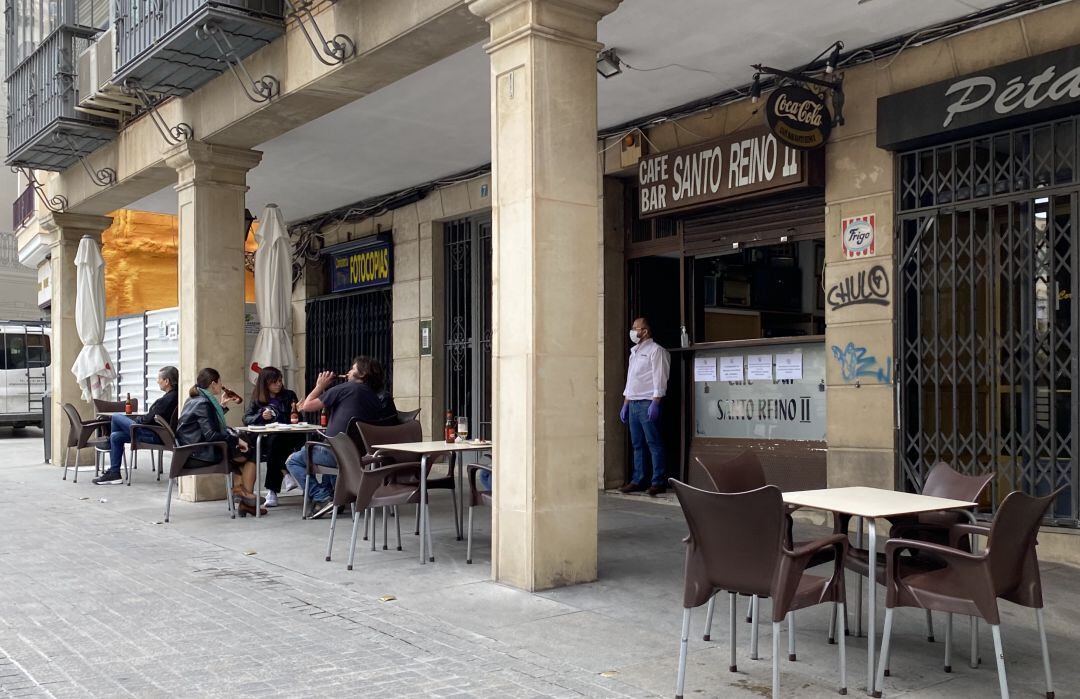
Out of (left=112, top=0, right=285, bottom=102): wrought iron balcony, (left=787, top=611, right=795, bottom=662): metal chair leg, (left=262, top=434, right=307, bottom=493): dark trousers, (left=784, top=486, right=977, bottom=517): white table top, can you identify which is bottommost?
(left=787, top=611, right=795, bottom=662): metal chair leg

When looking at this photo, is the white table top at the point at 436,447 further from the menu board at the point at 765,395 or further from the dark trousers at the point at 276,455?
the menu board at the point at 765,395

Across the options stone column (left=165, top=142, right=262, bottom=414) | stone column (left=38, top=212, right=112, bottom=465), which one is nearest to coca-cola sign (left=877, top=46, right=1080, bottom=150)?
stone column (left=165, top=142, right=262, bottom=414)

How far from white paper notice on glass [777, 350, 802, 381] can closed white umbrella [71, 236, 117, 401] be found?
975 cm

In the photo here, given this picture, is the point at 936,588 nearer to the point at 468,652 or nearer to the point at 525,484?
the point at 468,652

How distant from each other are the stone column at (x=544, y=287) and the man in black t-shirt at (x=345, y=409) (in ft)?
8.91

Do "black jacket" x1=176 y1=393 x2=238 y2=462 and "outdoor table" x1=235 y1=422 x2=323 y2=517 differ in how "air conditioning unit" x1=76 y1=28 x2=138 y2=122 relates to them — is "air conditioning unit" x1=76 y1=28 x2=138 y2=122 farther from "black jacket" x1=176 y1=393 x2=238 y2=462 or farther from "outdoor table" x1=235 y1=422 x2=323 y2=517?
"outdoor table" x1=235 y1=422 x2=323 y2=517

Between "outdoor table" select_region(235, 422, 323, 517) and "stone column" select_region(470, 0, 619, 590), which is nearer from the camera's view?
"stone column" select_region(470, 0, 619, 590)

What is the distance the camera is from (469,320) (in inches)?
540

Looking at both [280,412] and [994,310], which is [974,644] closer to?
[994,310]

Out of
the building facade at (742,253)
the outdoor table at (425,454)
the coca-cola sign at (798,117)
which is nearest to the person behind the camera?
the building facade at (742,253)

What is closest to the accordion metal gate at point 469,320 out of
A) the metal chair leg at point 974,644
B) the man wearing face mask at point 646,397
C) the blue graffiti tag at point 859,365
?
the man wearing face mask at point 646,397

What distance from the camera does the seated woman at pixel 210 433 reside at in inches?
366

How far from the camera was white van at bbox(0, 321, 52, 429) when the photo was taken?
23844 mm

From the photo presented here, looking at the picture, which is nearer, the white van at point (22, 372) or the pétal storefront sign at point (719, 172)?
the pétal storefront sign at point (719, 172)
